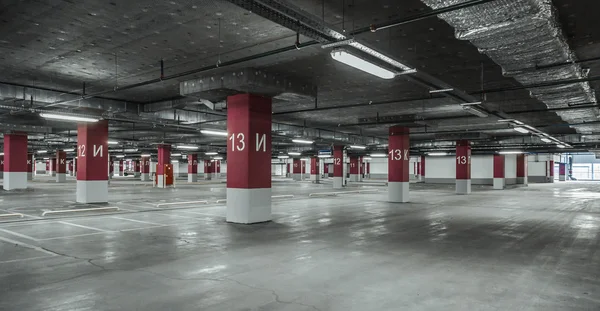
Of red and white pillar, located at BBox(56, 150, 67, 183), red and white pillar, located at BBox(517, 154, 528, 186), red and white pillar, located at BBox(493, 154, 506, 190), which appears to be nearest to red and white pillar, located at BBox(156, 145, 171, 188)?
red and white pillar, located at BBox(56, 150, 67, 183)

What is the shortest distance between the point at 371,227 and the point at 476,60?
212 inches

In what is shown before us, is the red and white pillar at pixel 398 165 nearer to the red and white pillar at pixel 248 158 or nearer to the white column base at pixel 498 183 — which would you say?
the red and white pillar at pixel 248 158

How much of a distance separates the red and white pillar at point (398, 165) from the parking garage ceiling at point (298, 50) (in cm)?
419

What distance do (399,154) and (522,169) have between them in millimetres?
32430

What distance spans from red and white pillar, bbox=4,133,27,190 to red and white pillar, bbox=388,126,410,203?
2464 cm

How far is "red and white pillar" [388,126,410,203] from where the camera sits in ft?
68.2

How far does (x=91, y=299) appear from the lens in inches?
A: 194

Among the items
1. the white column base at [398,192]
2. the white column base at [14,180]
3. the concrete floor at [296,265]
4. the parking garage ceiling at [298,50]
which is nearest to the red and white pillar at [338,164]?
the white column base at [398,192]

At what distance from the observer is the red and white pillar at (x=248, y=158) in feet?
39.4

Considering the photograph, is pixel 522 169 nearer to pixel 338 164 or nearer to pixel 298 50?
pixel 338 164

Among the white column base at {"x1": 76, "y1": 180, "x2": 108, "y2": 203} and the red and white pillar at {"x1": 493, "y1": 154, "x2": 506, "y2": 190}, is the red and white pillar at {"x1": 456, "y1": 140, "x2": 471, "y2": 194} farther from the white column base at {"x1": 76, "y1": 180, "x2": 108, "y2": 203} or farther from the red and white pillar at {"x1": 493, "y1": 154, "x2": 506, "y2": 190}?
the white column base at {"x1": 76, "y1": 180, "x2": 108, "y2": 203}

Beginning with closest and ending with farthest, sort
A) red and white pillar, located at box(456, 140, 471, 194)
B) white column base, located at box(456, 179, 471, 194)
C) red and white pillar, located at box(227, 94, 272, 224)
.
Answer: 1. red and white pillar, located at box(227, 94, 272, 224)
2. white column base, located at box(456, 179, 471, 194)
3. red and white pillar, located at box(456, 140, 471, 194)

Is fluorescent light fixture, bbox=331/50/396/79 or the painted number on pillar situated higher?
fluorescent light fixture, bbox=331/50/396/79

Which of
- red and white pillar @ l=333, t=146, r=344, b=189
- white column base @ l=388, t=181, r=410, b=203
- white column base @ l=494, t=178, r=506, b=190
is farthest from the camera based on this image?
white column base @ l=494, t=178, r=506, b=190
